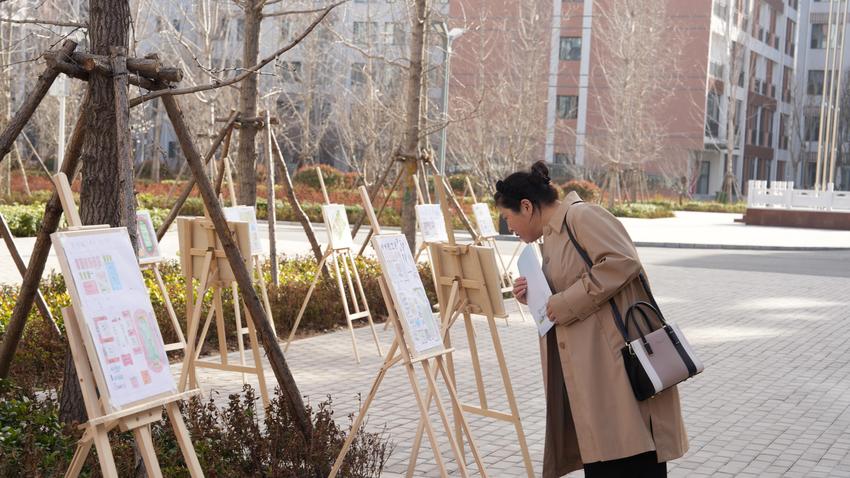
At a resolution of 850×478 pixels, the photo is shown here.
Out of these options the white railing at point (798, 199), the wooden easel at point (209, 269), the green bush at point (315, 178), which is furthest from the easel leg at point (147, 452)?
the white railing at point (798, 199)

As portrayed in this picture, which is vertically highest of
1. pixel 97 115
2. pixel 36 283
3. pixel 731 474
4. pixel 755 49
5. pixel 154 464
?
pixel 755 49

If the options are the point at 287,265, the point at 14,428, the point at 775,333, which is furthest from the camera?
the point at 287,265

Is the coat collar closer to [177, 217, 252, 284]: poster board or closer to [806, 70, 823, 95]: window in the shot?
[177, 217, 252, 284]: poster board

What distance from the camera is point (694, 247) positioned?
25.0 m

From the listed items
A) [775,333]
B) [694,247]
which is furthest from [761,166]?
[775,333]

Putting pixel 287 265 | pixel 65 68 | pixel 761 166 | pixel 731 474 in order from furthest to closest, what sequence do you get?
pixel 761 166 → pixel 287 265 → pixel 731 474 → pixel 65 68

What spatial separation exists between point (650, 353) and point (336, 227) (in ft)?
20.3

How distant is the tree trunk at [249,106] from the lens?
36.5 feet

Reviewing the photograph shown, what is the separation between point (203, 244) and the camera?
7.23 m

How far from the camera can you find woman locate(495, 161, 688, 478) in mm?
4238

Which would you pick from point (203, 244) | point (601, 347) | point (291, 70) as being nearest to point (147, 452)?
point (601, 347)

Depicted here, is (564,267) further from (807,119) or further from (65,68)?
(807,119)

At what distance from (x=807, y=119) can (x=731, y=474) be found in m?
63.5

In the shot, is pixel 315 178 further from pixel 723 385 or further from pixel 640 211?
pixel 723 385
